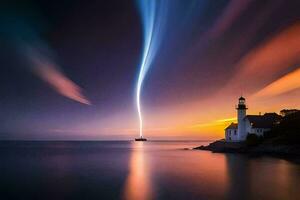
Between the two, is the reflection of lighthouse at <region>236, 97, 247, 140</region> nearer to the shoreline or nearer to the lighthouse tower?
the lighthouse tower

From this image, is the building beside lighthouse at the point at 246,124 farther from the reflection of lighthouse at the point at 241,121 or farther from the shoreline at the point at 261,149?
the shoreline at the point at 261,149

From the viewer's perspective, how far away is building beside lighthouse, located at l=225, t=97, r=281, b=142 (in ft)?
242

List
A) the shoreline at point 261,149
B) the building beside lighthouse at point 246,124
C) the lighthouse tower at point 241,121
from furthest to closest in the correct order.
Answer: the lighthouse tower at point 241,121 → the building beside lighthouse at point 246,124 → the shoreline at point 261,149

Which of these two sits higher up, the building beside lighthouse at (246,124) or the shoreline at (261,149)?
the building beside lighthouse at (246,124)

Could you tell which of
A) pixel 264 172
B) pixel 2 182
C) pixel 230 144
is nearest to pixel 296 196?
pixel 264 172

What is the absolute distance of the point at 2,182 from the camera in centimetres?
3158

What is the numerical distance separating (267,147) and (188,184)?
36344mm

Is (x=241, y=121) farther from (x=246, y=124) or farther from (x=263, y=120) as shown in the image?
(x=263, y=120)

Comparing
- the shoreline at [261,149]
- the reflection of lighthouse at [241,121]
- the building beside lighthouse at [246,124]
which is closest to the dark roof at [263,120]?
the building beside lighthouse at [246,124]

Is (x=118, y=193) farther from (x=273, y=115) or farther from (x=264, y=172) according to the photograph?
(x=273, y=115)

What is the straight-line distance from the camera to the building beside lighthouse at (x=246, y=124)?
242ft

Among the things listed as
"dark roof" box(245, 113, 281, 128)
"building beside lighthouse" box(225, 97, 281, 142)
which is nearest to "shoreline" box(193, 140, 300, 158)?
"building beside lighthouse" box(225, 97, 281, 142)

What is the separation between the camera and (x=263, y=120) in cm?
7556

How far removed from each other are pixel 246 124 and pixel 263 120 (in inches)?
136
